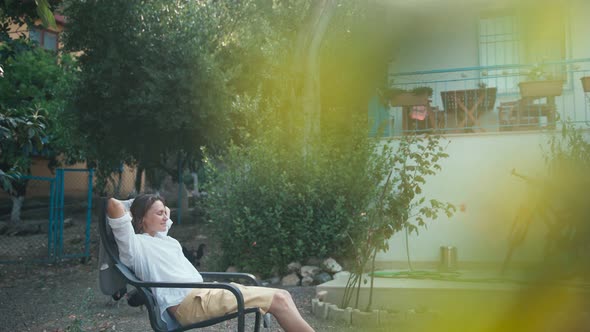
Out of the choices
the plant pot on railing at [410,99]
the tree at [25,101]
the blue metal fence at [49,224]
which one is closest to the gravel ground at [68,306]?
the blue metal fence at [49,224]

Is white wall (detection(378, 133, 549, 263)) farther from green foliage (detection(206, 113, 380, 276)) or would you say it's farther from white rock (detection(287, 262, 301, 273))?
white rock (detection(287, 262, 301, 273))

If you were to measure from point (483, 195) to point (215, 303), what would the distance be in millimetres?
5979

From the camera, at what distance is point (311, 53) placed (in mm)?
10117

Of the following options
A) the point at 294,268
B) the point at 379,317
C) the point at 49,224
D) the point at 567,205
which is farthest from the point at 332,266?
the point at 49,224

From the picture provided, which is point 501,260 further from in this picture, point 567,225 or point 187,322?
point 187,322

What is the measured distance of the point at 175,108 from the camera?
11.7 meters

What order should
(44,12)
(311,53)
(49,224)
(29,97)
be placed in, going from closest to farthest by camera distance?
(44,12) → (311,53) → (49,224) → (29,97)

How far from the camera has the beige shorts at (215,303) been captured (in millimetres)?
3549

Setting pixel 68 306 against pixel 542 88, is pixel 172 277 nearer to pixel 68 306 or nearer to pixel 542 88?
pixel 68 306

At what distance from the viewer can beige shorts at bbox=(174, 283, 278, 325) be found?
355 centimetres

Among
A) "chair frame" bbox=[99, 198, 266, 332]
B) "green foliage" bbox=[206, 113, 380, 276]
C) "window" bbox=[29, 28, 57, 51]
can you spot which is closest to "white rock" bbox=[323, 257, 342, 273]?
"green foliage" bbox=[206, 113, 380, 276]

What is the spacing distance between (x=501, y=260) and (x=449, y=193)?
3.76 feet

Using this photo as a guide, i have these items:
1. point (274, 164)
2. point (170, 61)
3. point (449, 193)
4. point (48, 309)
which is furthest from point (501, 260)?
point (170, 61)

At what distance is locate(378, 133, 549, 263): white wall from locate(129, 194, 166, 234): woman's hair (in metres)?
5.52
